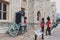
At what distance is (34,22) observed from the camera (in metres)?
30.5

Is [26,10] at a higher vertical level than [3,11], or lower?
higher

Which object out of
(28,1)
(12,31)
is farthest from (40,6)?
(12,31)

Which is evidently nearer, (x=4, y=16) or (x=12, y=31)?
(x=12, y=31)

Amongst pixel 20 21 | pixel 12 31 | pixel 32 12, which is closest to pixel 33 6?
pixel 32 12

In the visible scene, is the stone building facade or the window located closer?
the window

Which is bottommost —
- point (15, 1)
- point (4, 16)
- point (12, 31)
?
point (12, 31)

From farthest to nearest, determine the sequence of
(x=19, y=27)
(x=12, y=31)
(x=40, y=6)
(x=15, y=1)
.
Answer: (x=40, y=6), (x=15, y=1), (x=19, y=27), (x=12, y=31)

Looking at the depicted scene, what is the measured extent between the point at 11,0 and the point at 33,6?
30.7ft

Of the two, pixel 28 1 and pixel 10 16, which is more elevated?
pixel 28 1

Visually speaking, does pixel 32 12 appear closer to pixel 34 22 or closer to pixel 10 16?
pixel 34 22

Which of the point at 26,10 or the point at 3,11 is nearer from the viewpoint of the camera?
the point at 3,11

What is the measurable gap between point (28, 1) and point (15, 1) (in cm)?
785

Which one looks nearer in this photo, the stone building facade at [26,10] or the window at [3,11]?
the window at [3,11]

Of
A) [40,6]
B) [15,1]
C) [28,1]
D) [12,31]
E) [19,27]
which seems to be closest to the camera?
[12,31]
